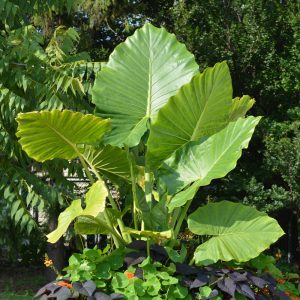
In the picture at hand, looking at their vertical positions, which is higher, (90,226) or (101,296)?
(90,226)

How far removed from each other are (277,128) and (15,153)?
4.17 metres

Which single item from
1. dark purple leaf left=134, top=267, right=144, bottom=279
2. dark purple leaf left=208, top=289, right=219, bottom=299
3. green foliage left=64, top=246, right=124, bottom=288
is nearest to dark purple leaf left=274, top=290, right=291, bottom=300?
dark purple leaf left=208, top=289, right=219, bottom=299

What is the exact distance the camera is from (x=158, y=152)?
3.89 meters

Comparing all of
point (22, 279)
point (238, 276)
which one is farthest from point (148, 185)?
point (22, 279)

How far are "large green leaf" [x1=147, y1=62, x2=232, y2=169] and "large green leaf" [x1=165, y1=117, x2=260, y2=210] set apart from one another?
0.09 metres

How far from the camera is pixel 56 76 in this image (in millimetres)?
5863

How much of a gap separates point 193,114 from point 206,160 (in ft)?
1.00

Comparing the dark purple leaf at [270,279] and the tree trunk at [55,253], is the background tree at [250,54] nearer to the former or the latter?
the tree trunk at [55,253]

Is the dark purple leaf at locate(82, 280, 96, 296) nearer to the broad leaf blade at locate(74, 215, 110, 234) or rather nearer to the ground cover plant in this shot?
the ground cover plant

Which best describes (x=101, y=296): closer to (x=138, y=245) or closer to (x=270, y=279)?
(x=138, y=245)

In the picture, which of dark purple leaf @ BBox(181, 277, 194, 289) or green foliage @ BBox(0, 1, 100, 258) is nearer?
dark purple leaf @ BBox(181, 277, 194, 289)

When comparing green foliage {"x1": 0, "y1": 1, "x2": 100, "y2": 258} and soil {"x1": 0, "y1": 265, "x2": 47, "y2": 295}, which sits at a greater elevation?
green foliage {"x1": 0, "y1": 1, "x2": 100, "y2": 258}

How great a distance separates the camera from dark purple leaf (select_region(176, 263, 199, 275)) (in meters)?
3.52

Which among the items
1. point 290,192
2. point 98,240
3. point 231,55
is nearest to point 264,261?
point 290,192
